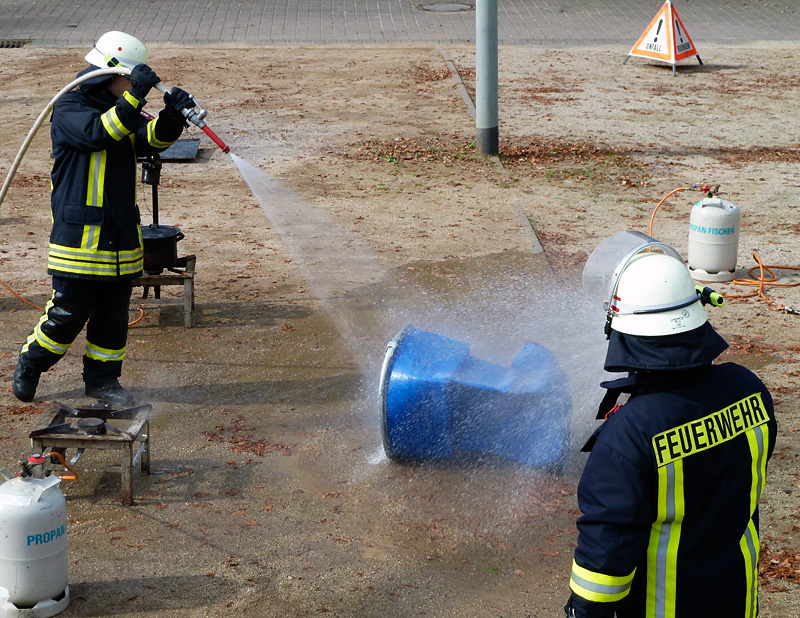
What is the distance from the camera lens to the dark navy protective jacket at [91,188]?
16.6 feet

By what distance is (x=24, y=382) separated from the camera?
5.45 metres

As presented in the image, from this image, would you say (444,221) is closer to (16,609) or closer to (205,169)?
(205,169)

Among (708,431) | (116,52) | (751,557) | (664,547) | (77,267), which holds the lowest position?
(77,267)

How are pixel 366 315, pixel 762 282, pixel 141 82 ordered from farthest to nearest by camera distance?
pixel 762 282 → pixel 366 315 → pixel 141 82

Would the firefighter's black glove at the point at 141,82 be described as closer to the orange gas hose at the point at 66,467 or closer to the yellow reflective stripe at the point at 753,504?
the orange gas hose at the point at 66,467

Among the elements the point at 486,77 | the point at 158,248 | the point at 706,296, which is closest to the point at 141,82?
the point at 158,248

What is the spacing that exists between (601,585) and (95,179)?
3.85 meters

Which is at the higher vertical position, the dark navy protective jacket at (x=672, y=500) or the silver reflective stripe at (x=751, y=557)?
the dark navy protective jacket at (x=672, y=500)

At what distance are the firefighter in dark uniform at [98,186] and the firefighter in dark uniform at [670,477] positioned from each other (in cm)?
343

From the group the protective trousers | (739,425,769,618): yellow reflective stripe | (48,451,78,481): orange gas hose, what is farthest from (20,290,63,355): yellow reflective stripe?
(739,425,769,618): yellow reflective stripe

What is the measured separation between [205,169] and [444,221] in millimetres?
3130

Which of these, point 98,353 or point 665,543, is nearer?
point 665,543

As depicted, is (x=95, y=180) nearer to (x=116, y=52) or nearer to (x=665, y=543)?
(x=116, y=52)

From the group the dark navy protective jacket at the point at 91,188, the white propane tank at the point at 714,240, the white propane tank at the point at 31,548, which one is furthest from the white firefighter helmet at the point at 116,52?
the white propane tank at the point at 714,240
